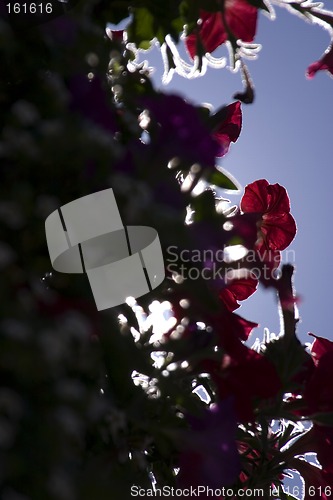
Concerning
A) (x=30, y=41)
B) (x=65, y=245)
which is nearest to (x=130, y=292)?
(x=65, y=245)

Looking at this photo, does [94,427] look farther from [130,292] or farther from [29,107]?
[29,107]

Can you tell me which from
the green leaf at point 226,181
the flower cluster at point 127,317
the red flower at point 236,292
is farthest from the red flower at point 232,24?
the red flower at point 236,292

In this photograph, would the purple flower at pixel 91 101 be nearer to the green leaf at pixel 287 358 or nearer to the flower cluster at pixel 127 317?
the flower cluster at pixel 127 317

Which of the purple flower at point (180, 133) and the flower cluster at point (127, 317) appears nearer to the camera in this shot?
the flower cluster at point (127, 317)

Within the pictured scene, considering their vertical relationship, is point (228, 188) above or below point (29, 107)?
below

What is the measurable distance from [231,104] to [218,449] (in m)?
0.39

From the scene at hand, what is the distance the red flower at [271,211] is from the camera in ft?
2.14

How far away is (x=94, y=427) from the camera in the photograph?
1.32 feet

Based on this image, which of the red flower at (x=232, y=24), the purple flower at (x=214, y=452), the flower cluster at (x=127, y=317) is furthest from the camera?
the red flower at (x=232, y=24)

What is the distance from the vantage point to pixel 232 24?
591mm

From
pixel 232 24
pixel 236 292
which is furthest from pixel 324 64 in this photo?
pixel 236 292

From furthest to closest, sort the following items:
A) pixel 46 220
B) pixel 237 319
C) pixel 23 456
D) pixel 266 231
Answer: pixel 266 231
pixel 237 319
pixel 46 220
pixel 23 456

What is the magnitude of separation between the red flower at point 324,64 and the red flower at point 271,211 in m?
0.12

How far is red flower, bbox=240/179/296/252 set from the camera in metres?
0.65
